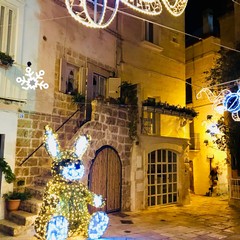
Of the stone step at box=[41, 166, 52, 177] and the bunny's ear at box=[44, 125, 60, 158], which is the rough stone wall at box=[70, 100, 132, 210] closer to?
the stone step at box=[41, 166, 52, 177]

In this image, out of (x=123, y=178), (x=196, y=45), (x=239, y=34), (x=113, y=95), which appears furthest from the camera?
(x=196, y=45)

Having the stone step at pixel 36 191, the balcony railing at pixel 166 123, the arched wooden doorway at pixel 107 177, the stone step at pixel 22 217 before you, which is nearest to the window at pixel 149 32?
the balcony railing at pixel 166 123

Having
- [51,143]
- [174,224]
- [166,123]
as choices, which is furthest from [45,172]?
[166,123]

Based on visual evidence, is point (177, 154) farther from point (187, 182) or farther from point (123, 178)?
point (123, 178)

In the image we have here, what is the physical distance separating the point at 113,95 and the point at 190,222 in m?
4.70

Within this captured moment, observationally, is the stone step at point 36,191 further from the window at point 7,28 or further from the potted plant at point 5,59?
the window at point 7,28

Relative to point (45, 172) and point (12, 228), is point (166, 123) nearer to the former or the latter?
point (45, 172)

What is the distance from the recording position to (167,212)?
9.29 meters

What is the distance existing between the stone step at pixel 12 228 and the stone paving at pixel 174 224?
12cm

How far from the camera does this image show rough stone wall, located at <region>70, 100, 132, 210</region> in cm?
817

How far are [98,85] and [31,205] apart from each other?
16.4 ft

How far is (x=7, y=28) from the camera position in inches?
295

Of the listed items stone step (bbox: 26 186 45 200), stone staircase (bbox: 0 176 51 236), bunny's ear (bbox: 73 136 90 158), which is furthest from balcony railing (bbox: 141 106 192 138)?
bunny's ear (bbox: 73 136 90 158)

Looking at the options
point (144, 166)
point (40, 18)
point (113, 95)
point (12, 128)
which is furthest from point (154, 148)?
point (40, 18)
